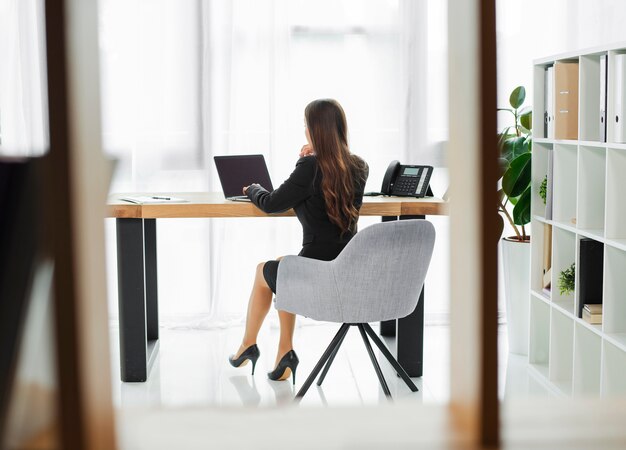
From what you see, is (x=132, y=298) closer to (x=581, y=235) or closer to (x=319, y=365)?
(x=319, y=365)

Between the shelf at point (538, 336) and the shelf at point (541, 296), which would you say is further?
the shelf at point (538, 336)

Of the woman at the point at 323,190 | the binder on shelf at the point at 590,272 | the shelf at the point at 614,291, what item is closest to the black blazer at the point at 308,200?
the woman at the point at 323,190

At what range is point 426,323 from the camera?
4988 millimetres

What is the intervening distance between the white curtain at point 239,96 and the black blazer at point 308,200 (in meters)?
1.22

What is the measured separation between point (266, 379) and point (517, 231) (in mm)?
1563

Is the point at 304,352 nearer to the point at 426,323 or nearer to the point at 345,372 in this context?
the point at 345,372

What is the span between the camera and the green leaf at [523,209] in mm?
4141

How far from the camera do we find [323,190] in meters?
3.43

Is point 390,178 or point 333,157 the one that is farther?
point 390,178

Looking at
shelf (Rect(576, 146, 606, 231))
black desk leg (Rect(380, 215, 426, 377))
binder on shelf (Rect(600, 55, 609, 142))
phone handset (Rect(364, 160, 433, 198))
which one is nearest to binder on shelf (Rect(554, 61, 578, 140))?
shelf (Rect(576, 146, 606, 231))

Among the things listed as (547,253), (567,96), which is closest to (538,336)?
(547,253)

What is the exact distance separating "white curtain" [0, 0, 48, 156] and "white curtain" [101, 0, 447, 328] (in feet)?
1.30

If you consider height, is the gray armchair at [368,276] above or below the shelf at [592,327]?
above

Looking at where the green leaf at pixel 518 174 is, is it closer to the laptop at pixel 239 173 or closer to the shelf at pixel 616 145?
the shelf at pixel 616 145
